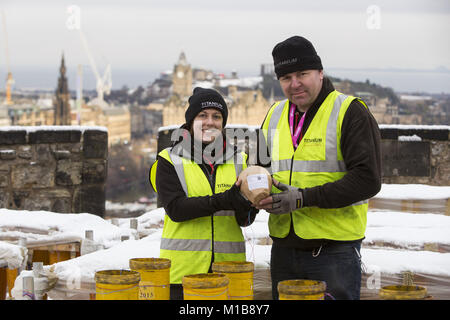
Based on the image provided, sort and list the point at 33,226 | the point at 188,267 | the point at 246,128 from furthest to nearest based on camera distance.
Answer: the point at 246,128 → the point at 33,226 → the point at 188,267

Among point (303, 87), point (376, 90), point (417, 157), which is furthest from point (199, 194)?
point (376, 90)

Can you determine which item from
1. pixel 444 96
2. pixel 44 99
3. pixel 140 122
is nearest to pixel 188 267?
pixel 444 96

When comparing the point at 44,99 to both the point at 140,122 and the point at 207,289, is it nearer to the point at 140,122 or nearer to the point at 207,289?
the point at 140,122

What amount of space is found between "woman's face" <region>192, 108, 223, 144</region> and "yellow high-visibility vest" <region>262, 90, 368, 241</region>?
34 cm

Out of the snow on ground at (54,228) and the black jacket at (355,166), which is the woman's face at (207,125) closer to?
the black jacket at (355,166)

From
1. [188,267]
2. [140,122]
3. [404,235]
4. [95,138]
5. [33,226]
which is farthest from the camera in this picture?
[140,122]

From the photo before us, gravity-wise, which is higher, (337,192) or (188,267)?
(337,192)

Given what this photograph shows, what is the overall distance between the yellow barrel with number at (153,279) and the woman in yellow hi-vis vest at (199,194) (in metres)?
0.26

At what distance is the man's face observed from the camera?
8.02 ft

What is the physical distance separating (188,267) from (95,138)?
384 centimetres

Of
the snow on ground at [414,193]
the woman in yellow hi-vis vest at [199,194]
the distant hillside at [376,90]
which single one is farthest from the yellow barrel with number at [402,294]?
the distant hillside at [376,90]

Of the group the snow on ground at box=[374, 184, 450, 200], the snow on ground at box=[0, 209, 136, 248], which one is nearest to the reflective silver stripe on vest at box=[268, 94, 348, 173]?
the snow on ground at box=[0, 209, 136, 248]

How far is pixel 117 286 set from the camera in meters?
1.94

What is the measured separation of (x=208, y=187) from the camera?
2.60 m
